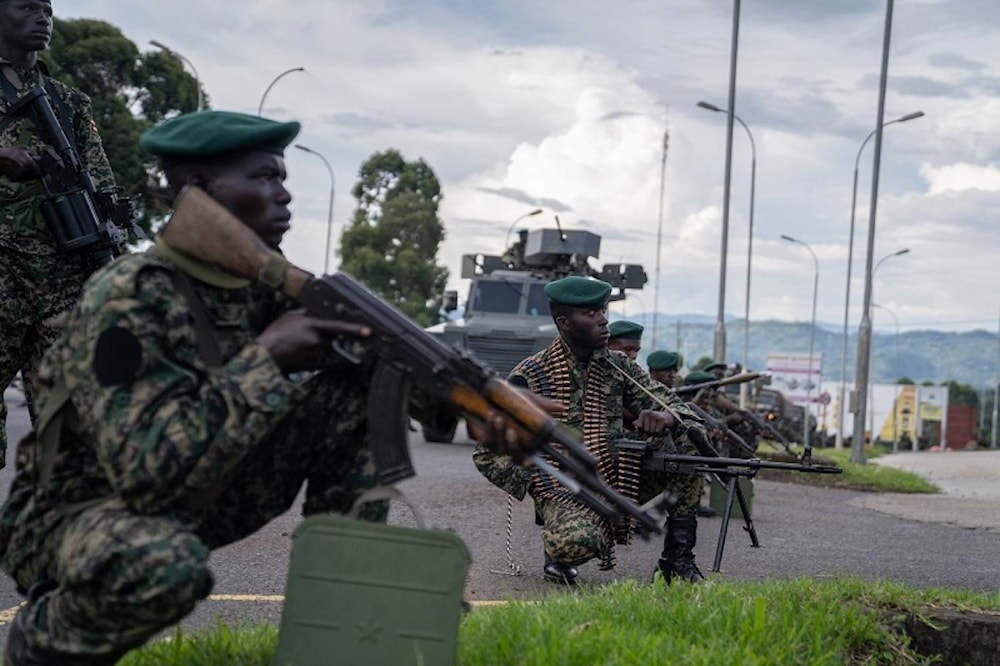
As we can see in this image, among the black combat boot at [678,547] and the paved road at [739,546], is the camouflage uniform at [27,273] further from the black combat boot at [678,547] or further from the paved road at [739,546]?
the black combat boot at [678,547]

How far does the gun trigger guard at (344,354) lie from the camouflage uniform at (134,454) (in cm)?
19

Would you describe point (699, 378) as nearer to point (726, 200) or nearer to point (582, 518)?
point (582, 518)

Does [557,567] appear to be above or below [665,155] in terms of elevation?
below

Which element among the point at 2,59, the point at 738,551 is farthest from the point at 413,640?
the point at 738,551

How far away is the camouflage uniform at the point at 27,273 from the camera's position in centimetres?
585

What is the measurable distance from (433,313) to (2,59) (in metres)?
43.7

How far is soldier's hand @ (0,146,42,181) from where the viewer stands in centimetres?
582

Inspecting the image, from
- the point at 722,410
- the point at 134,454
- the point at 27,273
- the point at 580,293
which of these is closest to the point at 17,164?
the point at 27,273

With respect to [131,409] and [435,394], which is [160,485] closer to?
[131,409]

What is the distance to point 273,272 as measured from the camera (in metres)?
3.73

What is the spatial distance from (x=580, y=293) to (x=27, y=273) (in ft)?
9.99

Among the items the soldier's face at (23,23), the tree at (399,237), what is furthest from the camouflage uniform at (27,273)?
the tree at (399,237)

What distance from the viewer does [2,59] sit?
239 inches

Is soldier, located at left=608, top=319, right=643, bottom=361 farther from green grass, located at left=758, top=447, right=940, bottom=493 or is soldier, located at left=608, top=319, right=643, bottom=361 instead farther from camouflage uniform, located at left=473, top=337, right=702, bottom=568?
green grass, located at left=758, top=447, right=940, bottom=493
